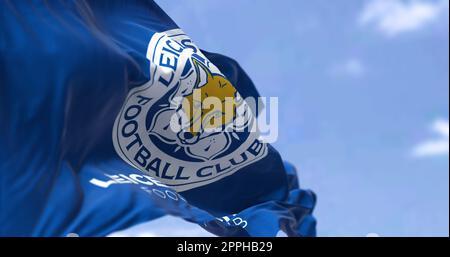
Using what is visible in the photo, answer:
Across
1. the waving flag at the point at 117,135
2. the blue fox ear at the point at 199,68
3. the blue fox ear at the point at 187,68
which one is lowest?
the waving flag at the point at 117,135

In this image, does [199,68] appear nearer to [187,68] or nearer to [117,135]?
[187,68]

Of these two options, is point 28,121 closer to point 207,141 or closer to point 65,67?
point 65,67

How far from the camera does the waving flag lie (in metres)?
9.33

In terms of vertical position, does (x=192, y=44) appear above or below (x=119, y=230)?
above

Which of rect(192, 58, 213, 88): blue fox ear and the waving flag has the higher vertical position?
rect(192, 58, 213, 88): blue fox ear

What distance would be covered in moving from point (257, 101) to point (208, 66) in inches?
93.2

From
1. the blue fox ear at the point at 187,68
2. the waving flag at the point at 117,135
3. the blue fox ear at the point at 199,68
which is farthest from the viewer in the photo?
the blue fox ear at the point at 199,68

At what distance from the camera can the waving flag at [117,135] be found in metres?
9.33

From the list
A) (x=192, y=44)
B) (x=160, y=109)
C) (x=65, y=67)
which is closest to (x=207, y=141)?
(x=160, y=109)

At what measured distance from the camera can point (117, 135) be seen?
11227mm

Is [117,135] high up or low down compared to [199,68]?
down

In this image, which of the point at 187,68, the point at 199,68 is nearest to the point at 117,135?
the point at 187,68

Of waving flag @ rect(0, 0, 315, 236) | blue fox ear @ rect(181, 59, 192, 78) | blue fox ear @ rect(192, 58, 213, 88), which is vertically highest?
blue fox ear @ rect(192, 58, 213, 88)

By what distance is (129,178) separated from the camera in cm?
1024
